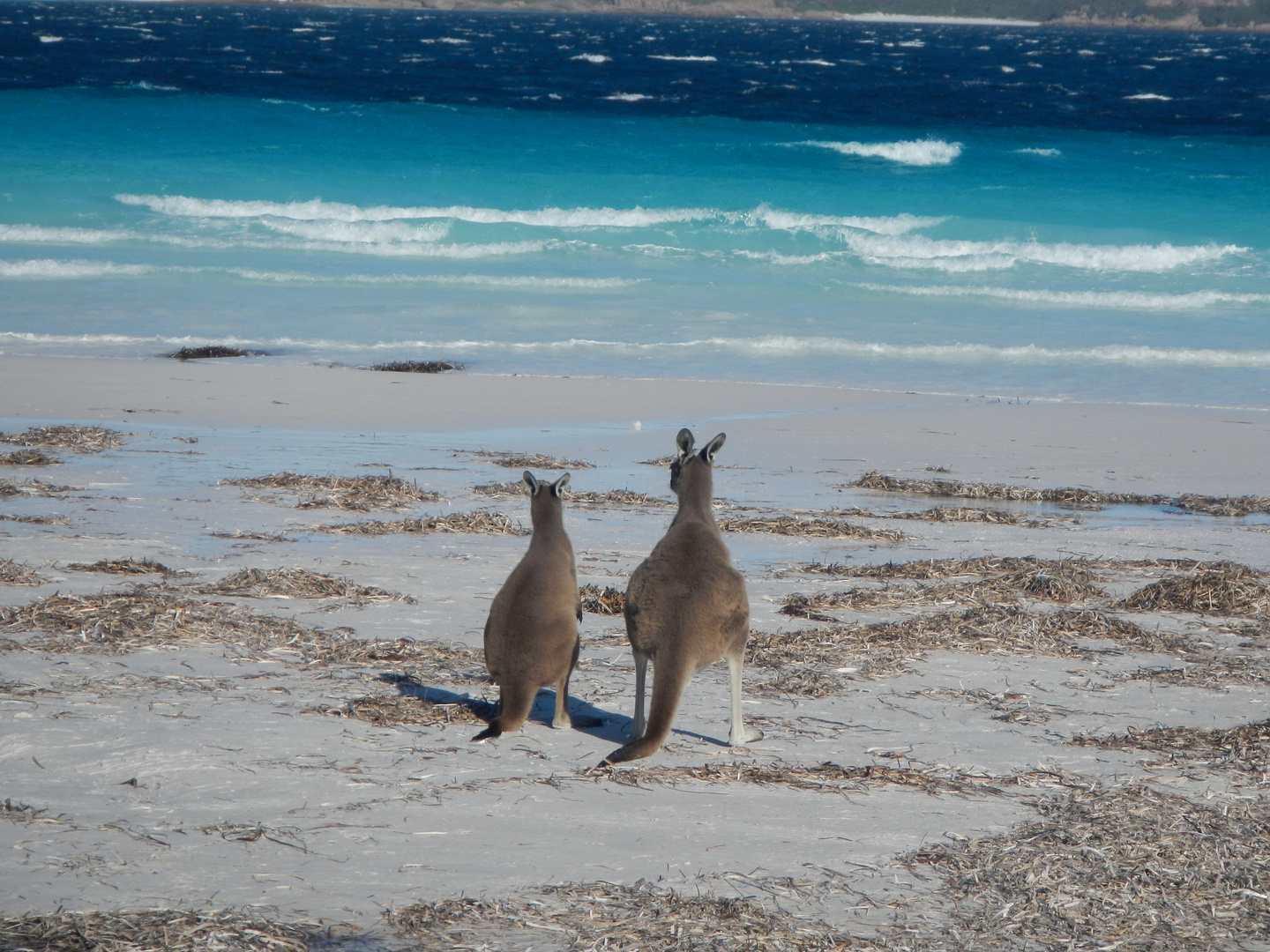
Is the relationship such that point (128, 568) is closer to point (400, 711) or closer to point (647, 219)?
point (400, 711)

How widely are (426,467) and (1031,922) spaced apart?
23.0 ft

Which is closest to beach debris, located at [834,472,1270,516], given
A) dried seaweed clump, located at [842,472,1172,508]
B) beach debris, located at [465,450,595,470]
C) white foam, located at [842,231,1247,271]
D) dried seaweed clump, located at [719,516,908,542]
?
dried seaweed clump, located at [842,472,1172,508]

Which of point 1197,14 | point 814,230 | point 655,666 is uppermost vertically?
point 1197,14

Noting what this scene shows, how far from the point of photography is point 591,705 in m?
4.86

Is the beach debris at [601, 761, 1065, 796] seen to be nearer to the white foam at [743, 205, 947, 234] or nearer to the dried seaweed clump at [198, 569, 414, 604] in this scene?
the dried seaweed clump at [198, 569, 414, 604]

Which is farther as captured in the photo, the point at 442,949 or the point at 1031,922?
the point at 1031,922

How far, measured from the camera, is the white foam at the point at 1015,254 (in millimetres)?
25797

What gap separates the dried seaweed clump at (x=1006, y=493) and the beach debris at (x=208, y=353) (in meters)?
8.29

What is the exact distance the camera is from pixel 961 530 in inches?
325

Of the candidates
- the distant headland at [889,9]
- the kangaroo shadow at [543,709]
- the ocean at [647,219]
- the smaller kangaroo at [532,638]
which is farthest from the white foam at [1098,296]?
the distant headland at [889,9]

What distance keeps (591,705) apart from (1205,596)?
3.22 metres

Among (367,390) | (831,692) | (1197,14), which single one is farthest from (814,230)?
(1197,14)

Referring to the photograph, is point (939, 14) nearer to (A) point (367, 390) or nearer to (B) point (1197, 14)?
(B) point (1197, 14)

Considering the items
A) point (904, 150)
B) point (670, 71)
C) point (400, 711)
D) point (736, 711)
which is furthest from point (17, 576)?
point (670, 71)
